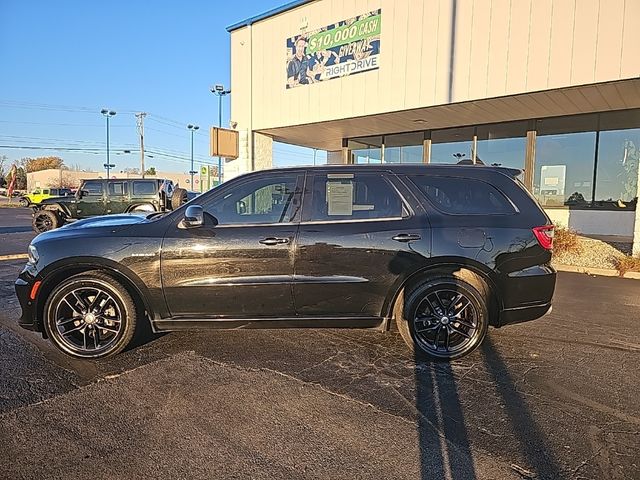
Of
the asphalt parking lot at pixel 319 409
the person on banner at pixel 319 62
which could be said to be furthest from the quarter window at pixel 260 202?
the person on banner at pixel 319 62

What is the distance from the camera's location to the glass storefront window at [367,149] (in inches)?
642

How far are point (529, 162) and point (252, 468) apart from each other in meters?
13.3

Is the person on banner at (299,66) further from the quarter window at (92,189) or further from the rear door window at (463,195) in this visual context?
the rear door window at (463,195)

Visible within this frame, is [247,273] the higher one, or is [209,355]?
[247,273]

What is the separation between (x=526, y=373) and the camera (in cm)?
379

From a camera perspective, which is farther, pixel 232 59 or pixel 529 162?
pixel 232 59

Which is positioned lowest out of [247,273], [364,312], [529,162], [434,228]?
[364,312]

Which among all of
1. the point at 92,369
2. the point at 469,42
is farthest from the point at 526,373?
the point at 469,42

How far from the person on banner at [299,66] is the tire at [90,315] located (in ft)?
34.2

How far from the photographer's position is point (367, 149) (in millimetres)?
16672

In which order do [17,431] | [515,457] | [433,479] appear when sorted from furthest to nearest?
1. [17,431]
2. [515,457]
3. [433,479]

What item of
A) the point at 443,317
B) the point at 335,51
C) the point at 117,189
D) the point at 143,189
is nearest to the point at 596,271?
the point at 443,317

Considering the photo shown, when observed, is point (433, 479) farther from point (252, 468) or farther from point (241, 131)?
point (241, 131)

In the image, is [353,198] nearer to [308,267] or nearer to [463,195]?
[308,267]
